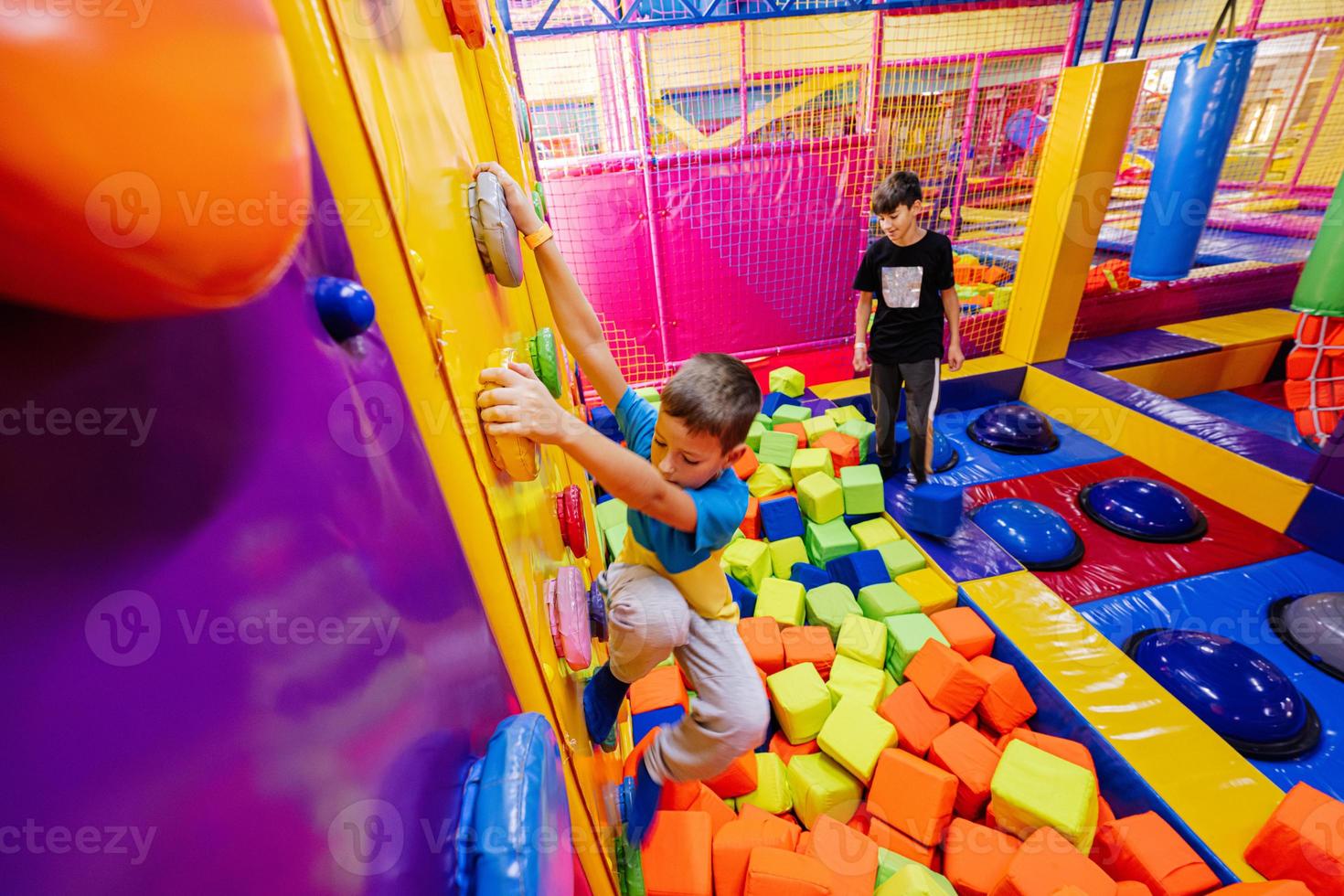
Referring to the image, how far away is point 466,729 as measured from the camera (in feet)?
1.75

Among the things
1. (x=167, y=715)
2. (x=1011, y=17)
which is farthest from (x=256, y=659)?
(x=1011, y=17)

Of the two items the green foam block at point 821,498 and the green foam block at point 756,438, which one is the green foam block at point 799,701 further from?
the green foam block at point 756,438

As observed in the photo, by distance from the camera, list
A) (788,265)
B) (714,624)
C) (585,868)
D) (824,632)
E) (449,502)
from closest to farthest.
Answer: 1. (449,502)
2. (585,868)
3. (714,624)
4. (824,632)
5. (788,265)

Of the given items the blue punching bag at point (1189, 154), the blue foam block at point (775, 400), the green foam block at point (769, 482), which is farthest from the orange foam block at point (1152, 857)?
the blue foam block at point (775, 400)

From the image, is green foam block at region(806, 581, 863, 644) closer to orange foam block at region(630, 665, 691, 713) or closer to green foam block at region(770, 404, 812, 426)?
orange foam block at region(630, 665, 691, 713)

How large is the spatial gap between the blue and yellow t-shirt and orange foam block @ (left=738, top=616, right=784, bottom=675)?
77 cm

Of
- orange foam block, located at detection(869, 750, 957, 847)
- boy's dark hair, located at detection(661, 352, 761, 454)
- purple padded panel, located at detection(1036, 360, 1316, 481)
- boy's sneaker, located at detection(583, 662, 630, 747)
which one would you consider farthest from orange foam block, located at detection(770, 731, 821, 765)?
purple padded panel, located at detection(1036, 360, 1316, 481)

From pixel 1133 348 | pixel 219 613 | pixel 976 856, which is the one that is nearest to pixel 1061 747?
pixel 976 856

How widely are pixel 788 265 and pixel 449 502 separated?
372 cm

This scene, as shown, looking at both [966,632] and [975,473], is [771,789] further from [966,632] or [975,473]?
[975,473]

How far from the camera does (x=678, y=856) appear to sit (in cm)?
144

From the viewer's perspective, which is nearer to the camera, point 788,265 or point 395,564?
point 395,564

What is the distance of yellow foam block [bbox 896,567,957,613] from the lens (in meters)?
2.28

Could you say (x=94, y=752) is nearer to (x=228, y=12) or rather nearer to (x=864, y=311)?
(x=228, y=12)
